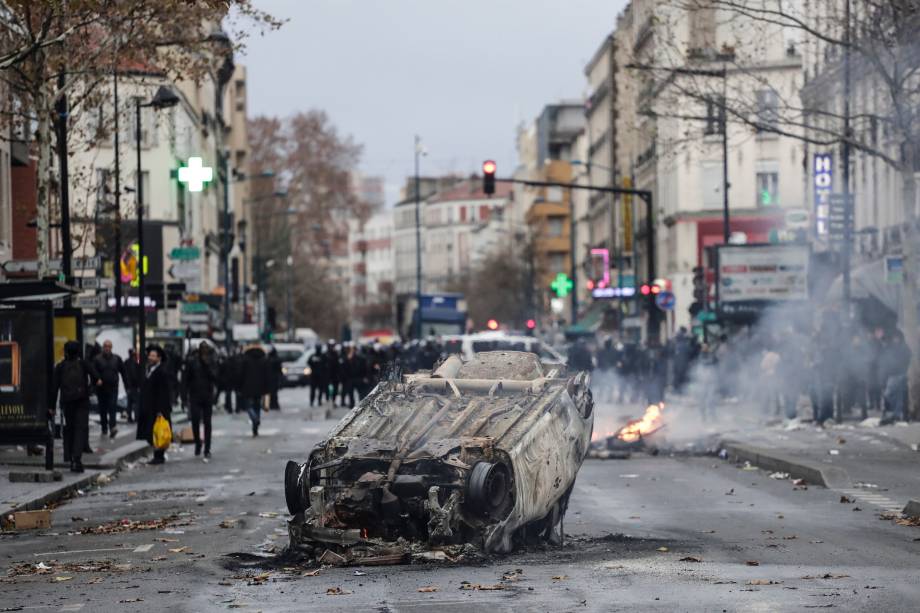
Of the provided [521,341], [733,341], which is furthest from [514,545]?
[733,341]

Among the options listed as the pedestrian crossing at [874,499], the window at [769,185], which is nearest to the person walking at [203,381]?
the pedestrian crossing at [874,499]

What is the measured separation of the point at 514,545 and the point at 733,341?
35167 mm

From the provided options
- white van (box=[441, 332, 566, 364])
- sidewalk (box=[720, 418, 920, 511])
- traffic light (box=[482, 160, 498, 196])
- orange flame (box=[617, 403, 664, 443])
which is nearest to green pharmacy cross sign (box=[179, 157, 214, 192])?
traffic light (box=[482, 160, 498, 196])

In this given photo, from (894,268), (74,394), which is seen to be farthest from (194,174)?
(74,394)

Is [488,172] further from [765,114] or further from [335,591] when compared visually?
[335,591]

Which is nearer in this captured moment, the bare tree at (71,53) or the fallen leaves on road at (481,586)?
the fallen leaves on road at (481,586)

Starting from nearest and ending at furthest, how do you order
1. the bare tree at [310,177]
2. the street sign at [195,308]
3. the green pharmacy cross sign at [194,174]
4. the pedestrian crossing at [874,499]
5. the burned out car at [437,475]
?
the burned out car at [437,475]
the pedestrian crossing at [874,499]
the green pharmacy cross sign at [194,174]
the street sign at [195,308]
the bare tree at [310,177]

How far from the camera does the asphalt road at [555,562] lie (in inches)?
450

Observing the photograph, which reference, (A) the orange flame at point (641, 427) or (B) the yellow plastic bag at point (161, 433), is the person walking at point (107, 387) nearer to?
(B) the yellow plastic bag at point (161, 433)

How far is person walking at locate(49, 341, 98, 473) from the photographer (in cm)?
2484

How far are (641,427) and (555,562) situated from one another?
49.2 feet

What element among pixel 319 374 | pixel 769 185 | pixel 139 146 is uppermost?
pixel 769 185

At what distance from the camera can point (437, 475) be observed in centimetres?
1391

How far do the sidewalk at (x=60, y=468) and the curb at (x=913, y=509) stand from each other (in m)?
8.64
